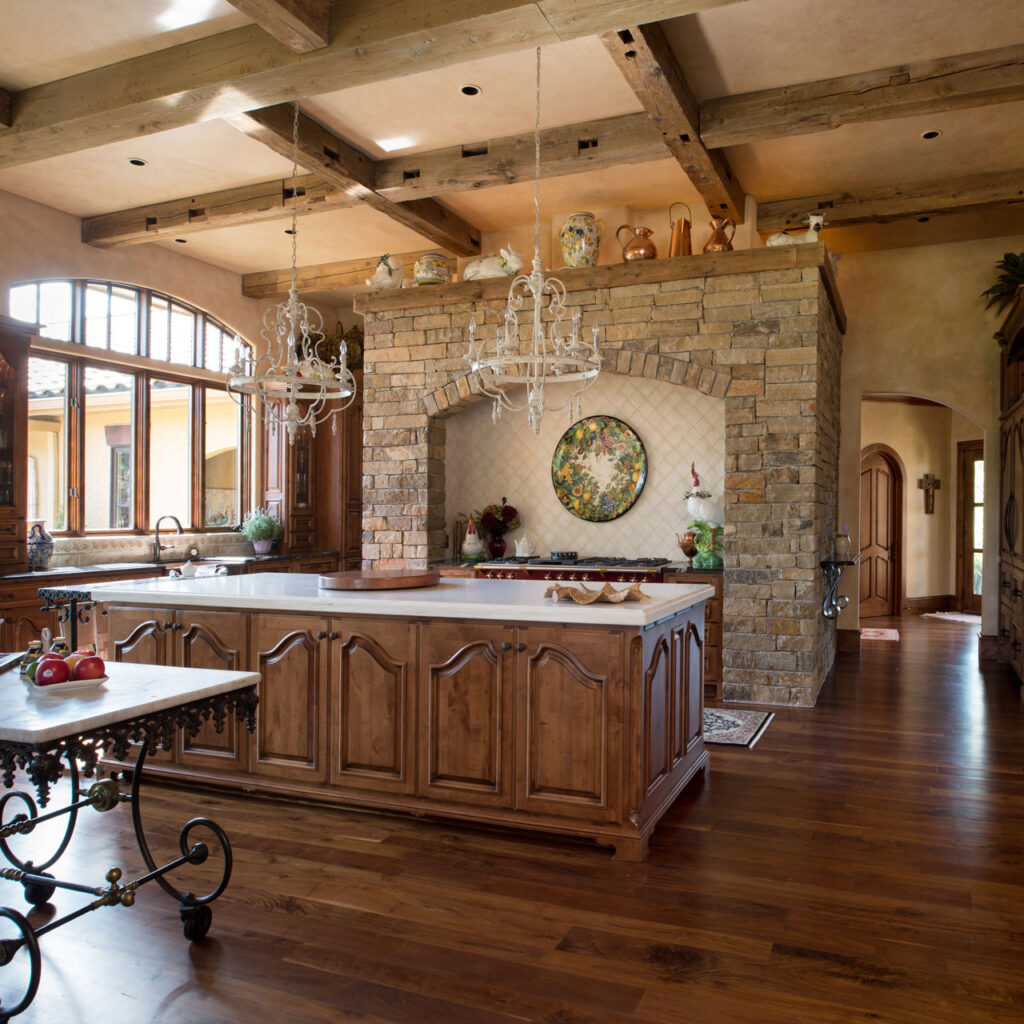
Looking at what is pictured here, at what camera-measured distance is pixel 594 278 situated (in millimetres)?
6117

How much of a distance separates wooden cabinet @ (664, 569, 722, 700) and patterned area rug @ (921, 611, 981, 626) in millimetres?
5522

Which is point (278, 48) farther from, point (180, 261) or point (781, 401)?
point (180, 261)

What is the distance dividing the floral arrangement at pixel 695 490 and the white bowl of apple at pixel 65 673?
4668mm

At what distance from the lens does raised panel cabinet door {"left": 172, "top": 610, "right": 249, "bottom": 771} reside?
385 cm

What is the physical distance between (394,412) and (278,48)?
3.20 m

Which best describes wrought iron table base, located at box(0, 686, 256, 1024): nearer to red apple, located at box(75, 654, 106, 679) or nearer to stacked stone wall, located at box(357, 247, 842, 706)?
red apple, located at box(75, 654, 106, 679)

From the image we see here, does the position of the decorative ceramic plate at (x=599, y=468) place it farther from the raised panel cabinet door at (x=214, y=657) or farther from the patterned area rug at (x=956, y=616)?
the patterned area rug at (x=956, y=616)

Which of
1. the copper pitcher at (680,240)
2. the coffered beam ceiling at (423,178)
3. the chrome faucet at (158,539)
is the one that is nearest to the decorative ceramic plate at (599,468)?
the copper pitcher at (680,240)

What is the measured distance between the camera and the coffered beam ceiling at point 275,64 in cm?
342

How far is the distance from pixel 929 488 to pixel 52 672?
10956 mm

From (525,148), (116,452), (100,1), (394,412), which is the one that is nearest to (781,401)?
(525,148)

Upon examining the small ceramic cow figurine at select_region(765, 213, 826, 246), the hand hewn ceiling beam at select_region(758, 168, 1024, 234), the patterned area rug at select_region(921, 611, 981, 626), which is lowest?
the patterned area rug at select_region(921, 611, 981, 626)

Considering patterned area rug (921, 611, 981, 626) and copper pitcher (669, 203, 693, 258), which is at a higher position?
copper pitcher (669, 203, 693, 258)

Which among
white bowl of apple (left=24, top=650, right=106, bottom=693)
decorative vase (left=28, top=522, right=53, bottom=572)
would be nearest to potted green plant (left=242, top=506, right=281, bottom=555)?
decorative vase (left=28, top=522, right=53, bottom=572)
